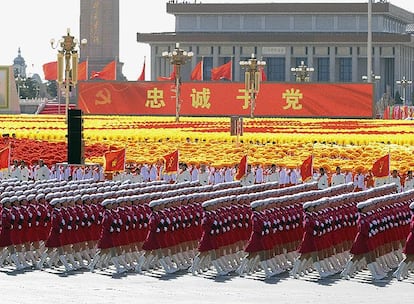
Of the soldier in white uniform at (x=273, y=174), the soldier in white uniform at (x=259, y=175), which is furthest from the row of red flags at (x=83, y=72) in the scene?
the soldier in white uniform at (x=273, y=174)

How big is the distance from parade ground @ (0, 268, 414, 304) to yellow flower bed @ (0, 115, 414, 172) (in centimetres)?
1545

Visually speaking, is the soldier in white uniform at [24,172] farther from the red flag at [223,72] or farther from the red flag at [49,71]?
the red flag at [223,72]

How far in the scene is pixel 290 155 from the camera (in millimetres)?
43969

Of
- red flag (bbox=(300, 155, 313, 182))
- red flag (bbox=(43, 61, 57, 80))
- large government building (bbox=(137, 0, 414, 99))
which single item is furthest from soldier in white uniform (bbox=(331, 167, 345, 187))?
large government building (bbox=(137, 0, 414, 99))

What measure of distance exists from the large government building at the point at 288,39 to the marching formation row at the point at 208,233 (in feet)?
388

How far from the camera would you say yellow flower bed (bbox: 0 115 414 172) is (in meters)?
42.1

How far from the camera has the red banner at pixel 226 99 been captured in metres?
82.1

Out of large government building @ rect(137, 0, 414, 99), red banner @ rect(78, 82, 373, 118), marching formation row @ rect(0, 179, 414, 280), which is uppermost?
large government building @ rect(137, 0, 414, 99)

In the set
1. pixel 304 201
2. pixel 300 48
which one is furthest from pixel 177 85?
pixel 300 48

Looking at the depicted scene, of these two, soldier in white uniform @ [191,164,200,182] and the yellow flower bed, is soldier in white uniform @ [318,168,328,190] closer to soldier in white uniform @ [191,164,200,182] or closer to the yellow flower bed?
the yellow flower bed

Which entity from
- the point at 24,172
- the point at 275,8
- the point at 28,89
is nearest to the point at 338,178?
the point at 24,172

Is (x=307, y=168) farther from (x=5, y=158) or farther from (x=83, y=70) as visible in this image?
(x=83, y=70)

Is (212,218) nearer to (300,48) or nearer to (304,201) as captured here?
(304,201)

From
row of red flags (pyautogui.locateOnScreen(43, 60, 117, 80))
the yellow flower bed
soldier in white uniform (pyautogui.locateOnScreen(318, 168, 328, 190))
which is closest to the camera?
soldier in white uniform (pyautogui.locateOnScreen(318, 168, 328, 190))
